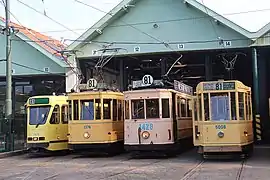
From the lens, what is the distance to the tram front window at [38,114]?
73.7ft

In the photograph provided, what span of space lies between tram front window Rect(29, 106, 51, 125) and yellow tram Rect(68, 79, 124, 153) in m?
1.61

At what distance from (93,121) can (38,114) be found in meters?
3.13

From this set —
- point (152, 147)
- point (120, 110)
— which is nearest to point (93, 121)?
point (120, 110)

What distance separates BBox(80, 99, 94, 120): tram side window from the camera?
21.1 meters

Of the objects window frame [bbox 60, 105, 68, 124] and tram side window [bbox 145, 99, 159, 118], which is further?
window frame [bbox 60, 105, 68, 124]

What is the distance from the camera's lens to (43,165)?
723 inches

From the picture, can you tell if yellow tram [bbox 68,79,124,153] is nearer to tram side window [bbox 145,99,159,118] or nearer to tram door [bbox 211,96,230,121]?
tram side window [bbox 145,99,159,118]

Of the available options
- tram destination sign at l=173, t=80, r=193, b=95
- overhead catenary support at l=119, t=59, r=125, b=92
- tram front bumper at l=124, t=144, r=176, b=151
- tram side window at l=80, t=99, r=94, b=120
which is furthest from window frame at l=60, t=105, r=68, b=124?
overhead catenary support at l=119, t=59, r=125, b=92

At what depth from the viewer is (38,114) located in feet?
74.0

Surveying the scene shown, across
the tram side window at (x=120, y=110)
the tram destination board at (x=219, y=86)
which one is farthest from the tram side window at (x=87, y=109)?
the tram destination board at (x=219, y=86)

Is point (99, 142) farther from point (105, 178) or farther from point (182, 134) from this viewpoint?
point (105, 178)

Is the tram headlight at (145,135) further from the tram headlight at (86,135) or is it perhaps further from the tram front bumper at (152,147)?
the tram headlight at (86,135)

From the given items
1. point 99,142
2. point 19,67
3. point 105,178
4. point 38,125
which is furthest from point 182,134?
point 19,67

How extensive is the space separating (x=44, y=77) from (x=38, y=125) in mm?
12046
